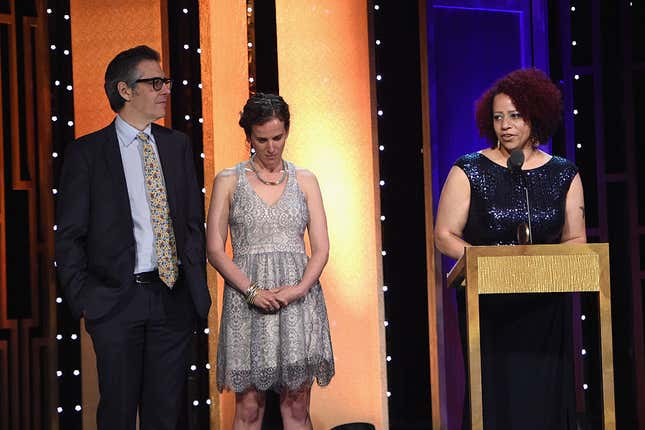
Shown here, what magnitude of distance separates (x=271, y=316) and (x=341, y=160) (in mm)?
1531

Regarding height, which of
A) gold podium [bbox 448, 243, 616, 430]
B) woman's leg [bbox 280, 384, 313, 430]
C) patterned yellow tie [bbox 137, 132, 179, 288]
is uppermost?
patterned yellow tie [bbox 137, 132, 179, 288]

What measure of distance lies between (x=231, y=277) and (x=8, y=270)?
1.36 meters

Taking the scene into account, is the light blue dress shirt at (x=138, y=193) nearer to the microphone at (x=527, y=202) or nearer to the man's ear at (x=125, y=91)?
the man's ear at (x=125, y=91)

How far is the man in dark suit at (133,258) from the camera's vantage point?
10.8ft

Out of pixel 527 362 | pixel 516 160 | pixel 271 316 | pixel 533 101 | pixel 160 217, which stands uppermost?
pixel 533 101

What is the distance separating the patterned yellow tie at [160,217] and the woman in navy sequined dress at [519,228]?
43.2 inches

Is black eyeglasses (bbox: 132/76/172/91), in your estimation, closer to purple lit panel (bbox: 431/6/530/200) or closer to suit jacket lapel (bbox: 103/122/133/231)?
suit jacket lapel (bbox: 103/122/133/231)

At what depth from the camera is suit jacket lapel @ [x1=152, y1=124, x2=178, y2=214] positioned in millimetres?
3436

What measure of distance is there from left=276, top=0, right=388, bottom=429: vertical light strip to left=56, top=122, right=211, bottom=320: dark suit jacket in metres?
1.68

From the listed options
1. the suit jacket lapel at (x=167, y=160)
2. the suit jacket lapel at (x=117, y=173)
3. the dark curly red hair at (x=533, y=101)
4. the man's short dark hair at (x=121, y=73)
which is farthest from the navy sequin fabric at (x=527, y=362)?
the man's short dark hair at (x=121, y=73)

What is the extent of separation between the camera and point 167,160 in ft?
11.4

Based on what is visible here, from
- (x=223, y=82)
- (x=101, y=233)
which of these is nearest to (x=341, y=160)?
(x=223, y=82)

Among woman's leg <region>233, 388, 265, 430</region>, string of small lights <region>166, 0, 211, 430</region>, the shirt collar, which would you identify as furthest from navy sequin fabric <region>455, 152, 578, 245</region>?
string of small lights <region>166, 0, 211, 430</region>

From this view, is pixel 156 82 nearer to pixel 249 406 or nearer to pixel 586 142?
pixel 249 406
